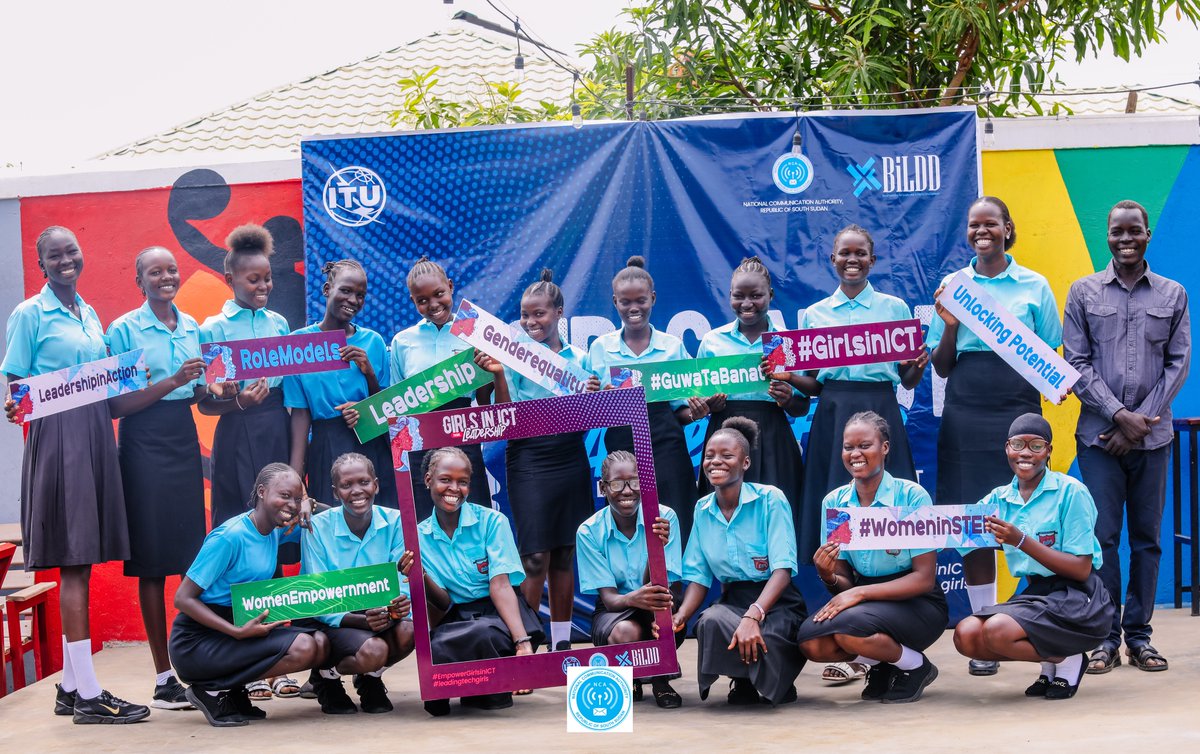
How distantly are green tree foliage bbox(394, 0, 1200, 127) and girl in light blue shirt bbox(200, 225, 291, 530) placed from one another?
2311 mm

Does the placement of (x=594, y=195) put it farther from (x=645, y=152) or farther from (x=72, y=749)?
(x=72, y=749)

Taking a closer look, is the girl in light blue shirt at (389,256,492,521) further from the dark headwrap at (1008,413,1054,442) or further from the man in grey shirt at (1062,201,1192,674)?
the man in grey shirt at (1062,201,1192,674)

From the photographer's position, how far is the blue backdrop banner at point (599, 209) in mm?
6465

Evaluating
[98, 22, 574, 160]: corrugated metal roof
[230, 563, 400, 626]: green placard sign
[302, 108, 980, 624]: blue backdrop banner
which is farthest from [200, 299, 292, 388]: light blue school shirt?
[98, 22, 574, 160]: corrugated metal roof

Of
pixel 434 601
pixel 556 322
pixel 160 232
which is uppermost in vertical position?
pixel 160 232

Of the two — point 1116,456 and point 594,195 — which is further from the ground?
point 594,195

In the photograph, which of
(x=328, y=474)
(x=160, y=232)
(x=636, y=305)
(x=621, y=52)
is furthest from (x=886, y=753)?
(x=621, y=52)

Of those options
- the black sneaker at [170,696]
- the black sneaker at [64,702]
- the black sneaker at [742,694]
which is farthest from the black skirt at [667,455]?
the black sneaker at [64,702]

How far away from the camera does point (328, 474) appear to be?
19.3ft

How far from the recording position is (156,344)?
18.2 feet

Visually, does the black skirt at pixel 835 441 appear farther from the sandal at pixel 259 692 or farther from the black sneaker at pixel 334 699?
the sandal at pixel 259 692

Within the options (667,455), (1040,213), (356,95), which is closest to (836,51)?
(1040,213)

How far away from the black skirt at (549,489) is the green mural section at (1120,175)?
10.1ft

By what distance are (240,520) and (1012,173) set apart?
4288 mm
